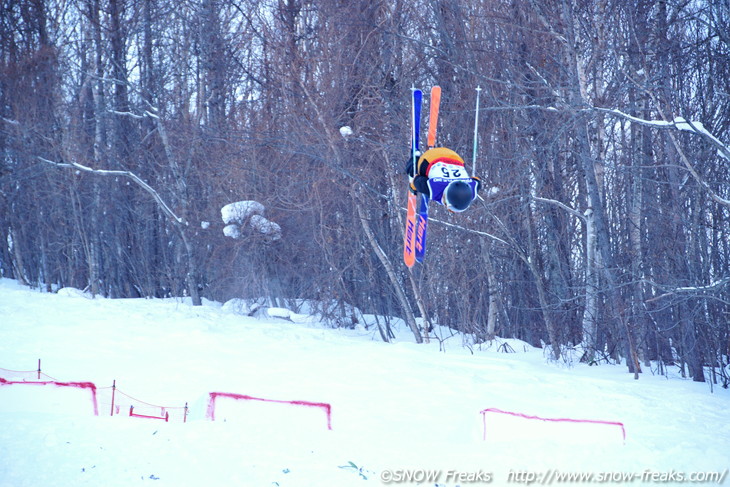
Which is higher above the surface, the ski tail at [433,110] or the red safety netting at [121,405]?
the ski tail at [433,110]

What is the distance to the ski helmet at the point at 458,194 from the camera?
539 cm

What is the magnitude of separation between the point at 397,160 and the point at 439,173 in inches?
404

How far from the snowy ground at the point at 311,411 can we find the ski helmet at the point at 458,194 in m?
2.07

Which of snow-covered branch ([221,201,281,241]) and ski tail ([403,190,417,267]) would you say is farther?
snow-covered branch ([221,201,281,241])

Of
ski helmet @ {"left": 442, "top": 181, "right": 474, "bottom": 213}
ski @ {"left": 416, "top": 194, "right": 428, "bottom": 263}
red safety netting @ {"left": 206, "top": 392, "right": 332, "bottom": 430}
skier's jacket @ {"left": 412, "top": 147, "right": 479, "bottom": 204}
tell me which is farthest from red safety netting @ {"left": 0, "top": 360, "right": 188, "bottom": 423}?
ski helmet @ {"left": 442, "top": 181, "right": 474, "bottom": 213}

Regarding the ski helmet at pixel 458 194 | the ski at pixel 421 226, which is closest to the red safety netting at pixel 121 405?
the ski at pixel 421 226

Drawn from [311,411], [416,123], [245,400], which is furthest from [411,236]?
[245,400]

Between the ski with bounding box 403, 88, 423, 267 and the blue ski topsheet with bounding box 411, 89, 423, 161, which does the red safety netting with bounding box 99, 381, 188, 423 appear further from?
the blue ski topsheet with bounding box 411, 89, 423, 161

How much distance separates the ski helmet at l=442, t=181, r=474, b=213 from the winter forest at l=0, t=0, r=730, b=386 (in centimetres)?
467

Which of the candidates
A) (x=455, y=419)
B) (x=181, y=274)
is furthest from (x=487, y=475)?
(x=181, y=274)

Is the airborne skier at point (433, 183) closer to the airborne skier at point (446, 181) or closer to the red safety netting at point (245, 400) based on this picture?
the airborne skier at point (446, 181)

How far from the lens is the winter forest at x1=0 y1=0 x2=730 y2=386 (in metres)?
12.3

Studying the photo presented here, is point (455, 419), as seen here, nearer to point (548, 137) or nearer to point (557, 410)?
point (557, 410)

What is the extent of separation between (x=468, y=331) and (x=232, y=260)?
22.0 ft
